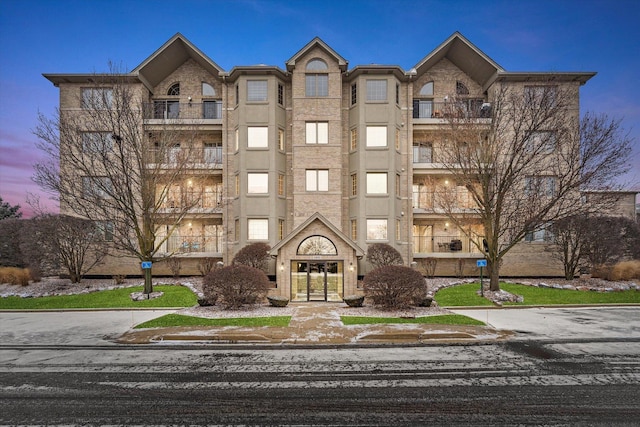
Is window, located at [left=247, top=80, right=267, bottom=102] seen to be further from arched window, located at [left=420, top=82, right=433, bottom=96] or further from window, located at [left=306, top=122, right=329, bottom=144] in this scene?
arched window, located at [left=420, top=82, right=433, bottom=96]

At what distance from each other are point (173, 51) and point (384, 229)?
21.2 m

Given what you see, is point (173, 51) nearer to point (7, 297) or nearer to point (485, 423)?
point (7, 297)

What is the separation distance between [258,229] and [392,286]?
39.6 ft

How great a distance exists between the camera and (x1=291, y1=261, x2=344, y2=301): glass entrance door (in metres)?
18.7

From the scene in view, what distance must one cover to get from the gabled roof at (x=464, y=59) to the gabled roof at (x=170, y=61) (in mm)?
16382

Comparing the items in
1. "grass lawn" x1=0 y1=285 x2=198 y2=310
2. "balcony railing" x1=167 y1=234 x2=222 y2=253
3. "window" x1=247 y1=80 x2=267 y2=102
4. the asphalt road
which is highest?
"window" x1=247 y1=80 x2=267 y2=102

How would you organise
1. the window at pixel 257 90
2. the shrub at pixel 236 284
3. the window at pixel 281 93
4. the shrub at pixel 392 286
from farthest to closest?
the window at pixel 281 93
the window at pixel 257 90
the shrub at pixel 236 284
the shrub at pixel 392 286

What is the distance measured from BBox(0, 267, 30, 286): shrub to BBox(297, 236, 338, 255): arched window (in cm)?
1828

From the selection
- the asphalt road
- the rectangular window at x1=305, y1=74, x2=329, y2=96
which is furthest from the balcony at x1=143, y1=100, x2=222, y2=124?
the asphalt road

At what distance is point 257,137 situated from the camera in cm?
2434

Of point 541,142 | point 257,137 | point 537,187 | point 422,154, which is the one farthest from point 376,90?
point 537,187

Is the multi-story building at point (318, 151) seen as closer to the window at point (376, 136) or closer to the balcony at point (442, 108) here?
the window at point (376, 136)

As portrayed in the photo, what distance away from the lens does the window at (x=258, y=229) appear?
2403cm

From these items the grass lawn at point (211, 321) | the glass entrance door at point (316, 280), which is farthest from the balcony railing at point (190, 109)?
the grass lawn at point (211, 321)
